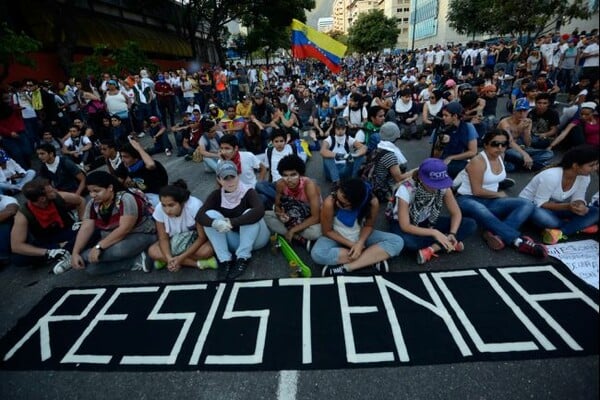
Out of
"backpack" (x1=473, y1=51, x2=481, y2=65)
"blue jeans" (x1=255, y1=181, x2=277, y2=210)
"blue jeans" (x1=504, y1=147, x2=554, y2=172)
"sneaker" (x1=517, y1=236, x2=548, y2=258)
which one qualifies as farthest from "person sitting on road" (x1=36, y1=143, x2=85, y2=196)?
"backpack" (x1=473, y1=51, x2=481, y2=65)

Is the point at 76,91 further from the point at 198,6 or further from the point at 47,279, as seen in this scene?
the point at 198,6

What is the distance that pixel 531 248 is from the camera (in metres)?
3.52

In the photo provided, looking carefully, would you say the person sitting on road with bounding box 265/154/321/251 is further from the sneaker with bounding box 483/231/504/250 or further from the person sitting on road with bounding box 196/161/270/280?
the sneaker with bounding box 483/231/504/250

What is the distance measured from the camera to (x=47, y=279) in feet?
13.1

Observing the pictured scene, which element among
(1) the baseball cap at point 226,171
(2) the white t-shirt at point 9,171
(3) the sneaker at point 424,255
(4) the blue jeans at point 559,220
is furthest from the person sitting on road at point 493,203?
(2) the white t-shirt at point 9,171

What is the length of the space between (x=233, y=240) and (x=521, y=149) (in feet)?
18.0

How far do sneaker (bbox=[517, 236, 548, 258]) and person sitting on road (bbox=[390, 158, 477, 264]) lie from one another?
0.54m

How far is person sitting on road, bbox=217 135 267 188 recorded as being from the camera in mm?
4992

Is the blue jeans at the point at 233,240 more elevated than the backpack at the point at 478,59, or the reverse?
the backpack at the point at 478,59

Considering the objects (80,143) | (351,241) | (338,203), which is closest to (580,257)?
(351,241)

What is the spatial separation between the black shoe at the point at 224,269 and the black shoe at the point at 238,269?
3 centimetres

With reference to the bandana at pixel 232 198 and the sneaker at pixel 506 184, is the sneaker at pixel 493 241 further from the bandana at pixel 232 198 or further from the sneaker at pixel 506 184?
the bandana at pixel 232 198

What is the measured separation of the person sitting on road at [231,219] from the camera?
12.0 ft

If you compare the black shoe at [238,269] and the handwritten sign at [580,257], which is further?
the black shoe at [238,269]
